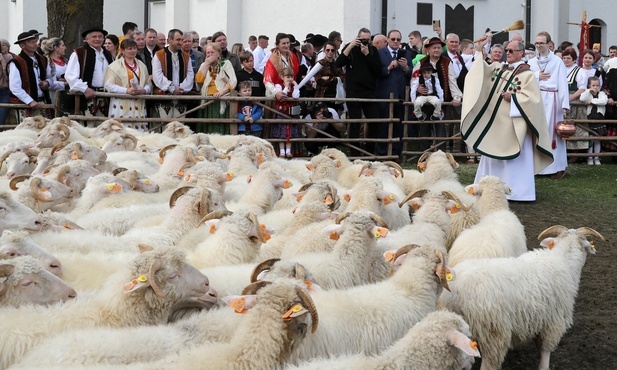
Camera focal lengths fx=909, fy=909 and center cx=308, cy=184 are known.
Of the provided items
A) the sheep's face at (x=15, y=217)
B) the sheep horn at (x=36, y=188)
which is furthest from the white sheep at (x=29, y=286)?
the sheep horn at (x=36, y=188)

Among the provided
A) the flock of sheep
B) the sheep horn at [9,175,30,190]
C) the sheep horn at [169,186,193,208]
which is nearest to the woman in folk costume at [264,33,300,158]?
the flock of sheep

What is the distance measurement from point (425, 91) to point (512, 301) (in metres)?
10.3

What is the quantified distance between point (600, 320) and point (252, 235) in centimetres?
268

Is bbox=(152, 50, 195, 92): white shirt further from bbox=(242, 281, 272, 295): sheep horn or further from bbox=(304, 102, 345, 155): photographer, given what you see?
bbox=(242, 281, 272, 295): sheep horn

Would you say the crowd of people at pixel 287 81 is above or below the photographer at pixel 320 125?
above

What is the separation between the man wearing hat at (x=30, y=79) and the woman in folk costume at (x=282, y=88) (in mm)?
3205

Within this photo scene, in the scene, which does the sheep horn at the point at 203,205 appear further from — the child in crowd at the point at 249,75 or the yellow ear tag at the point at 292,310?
the child in crowd at the point at 249,75

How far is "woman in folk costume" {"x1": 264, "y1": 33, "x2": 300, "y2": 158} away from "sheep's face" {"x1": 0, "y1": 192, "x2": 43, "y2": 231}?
7.82m

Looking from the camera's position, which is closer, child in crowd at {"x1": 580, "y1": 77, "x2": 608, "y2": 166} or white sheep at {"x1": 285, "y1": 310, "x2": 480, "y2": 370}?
white sheep at {"x1": 285, "y1": 310, "x2": 480, "y2": 370}

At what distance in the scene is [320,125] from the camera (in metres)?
15.0

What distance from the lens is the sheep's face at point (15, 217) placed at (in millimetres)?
6340

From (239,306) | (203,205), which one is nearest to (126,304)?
(239,306)

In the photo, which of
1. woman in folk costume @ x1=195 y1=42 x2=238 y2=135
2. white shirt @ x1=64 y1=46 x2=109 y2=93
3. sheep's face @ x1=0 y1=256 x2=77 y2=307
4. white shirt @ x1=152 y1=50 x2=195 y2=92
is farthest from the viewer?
woman in folk costume @ x1=195 y1=42 x2=238 y2=135

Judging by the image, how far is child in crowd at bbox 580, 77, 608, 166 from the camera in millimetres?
16312
